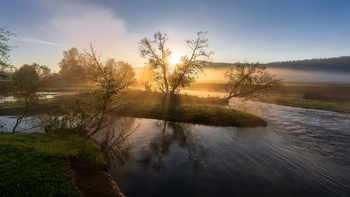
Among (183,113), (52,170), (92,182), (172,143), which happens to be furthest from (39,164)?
(183,113)

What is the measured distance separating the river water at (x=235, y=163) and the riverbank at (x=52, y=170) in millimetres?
1436

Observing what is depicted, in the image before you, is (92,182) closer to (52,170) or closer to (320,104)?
(52,170)

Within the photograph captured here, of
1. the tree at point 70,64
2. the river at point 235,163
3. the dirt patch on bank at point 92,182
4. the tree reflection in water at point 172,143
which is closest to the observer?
the dirt patch on bank at point 92,182

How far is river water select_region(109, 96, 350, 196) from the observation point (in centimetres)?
1071

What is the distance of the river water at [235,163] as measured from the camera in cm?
1071

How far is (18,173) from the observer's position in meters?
8.19

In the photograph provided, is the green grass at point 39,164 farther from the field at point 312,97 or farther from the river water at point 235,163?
the field at point 312,97

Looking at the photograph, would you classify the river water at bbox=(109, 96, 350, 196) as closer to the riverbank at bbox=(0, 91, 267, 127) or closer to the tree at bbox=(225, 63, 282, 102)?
the riverbank at bbox=(0, 91, 267, 127)

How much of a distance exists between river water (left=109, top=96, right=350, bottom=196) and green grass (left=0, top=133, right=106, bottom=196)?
120 inches


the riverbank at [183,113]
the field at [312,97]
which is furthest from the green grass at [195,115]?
the field at [312,97]

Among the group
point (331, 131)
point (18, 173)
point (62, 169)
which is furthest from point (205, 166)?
point (331, 131)

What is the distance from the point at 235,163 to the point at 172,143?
6.73 m

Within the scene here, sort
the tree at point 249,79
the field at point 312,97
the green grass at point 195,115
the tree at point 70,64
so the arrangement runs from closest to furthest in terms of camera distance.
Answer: the green grass at point 195,115
the tree at point 249,79
the field at point 312,97
the tree at point 70,64

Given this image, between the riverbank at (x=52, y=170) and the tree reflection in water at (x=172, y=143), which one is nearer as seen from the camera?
the riverbank at (x=52, y=170)
